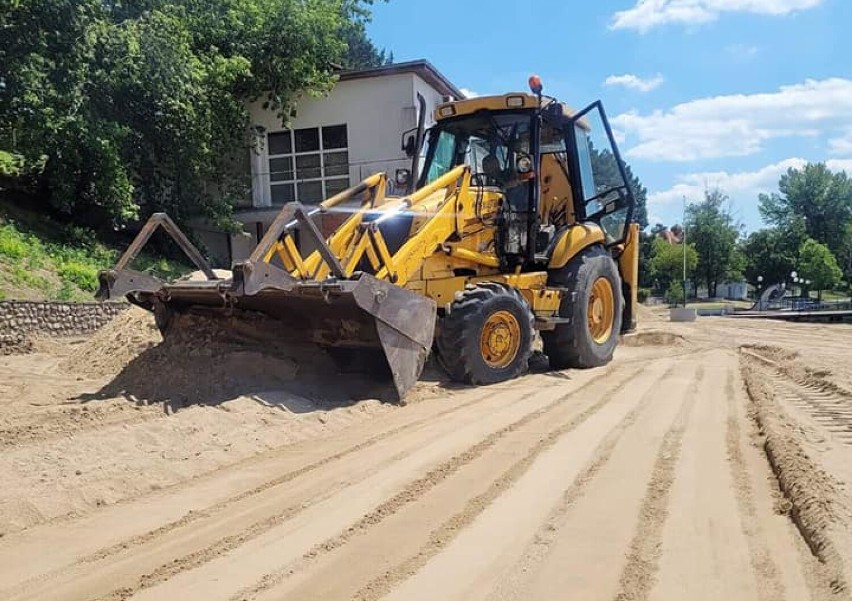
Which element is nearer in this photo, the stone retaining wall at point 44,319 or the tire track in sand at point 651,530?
the tire track in sand at point 651,530

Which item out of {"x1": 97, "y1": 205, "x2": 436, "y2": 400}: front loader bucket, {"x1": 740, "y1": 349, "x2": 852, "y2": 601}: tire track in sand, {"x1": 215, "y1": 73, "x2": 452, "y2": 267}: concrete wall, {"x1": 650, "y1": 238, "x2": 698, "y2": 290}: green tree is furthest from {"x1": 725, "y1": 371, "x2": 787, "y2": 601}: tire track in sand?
{"x1": 650, "y1": 238, "x2": 698, "y2": 290}: green tree

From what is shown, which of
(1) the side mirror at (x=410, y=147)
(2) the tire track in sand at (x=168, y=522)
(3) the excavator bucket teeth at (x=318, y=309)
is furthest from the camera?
(1) the side mirror at (x=410, y=147)

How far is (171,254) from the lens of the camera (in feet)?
66.2

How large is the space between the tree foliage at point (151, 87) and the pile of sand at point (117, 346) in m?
7.33

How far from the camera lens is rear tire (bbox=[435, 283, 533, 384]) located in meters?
7.43

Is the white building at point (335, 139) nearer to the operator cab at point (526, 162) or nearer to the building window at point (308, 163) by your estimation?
the building window at point (308, 163)

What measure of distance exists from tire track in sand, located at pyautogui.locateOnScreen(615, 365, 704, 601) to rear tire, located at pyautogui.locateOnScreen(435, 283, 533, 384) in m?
2.51

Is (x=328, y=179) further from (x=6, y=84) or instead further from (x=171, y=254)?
(x=6, y=84)

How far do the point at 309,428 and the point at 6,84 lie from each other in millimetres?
11923

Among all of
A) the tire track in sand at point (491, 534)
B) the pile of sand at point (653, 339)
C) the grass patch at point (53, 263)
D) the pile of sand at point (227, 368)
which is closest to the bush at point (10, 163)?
the grass patch at point (53, 263)

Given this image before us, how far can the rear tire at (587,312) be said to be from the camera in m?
9.12

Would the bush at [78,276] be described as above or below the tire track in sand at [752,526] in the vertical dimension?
above

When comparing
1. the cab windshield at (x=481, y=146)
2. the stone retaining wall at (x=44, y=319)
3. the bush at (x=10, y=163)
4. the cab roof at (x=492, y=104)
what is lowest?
the stone retaining wall at (x=44, y=319)

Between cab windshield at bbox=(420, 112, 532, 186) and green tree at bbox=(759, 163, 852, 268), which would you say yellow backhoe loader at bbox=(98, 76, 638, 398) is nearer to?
cab windshield at bbox=(420, 112, 532, 186)
